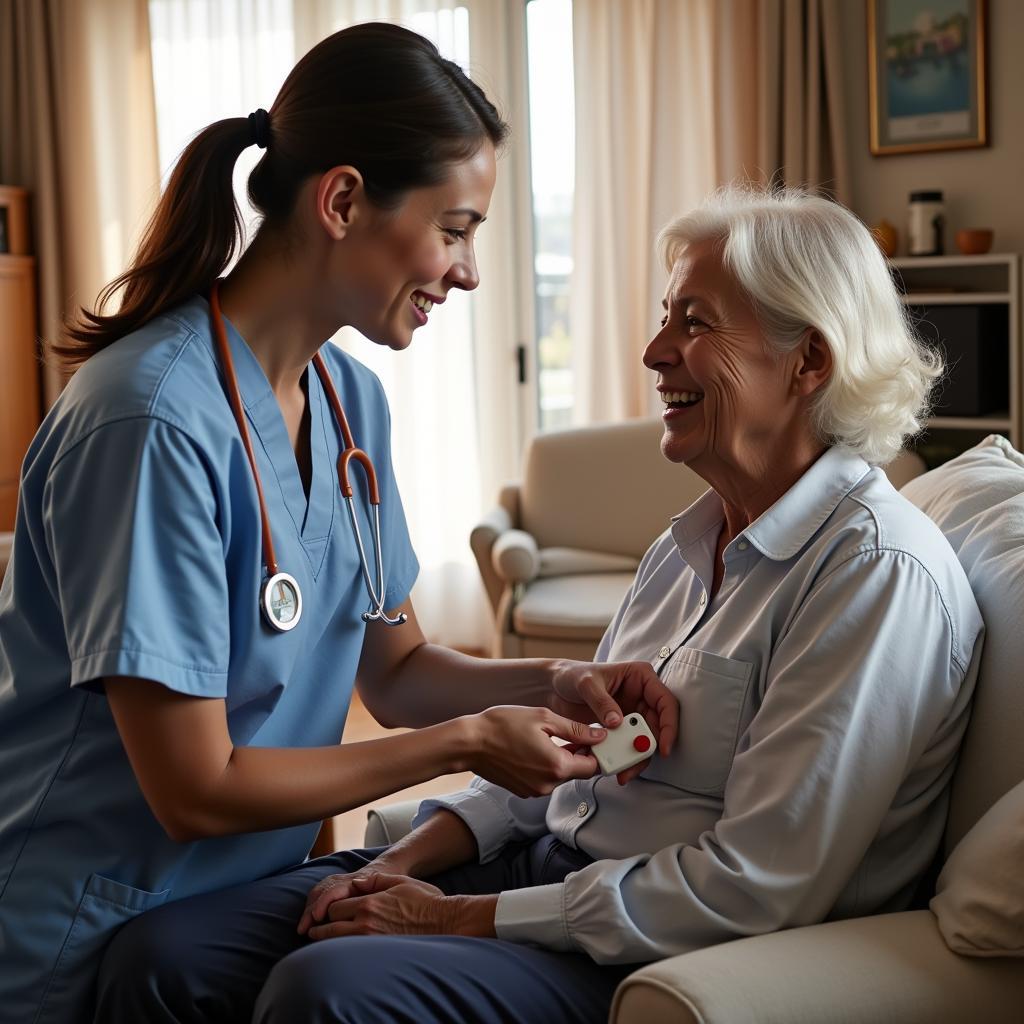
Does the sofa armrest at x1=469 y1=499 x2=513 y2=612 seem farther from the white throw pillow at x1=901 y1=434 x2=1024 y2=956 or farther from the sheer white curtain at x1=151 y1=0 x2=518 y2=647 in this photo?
the white throw pillow at x1=901 y1=434 x2=1024 y2=956

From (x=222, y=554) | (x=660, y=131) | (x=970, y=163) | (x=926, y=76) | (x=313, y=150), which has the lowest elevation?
(x=222, y=554)

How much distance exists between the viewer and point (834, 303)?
1.46 m

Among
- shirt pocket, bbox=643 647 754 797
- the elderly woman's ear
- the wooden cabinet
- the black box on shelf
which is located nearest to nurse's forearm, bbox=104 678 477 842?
shirt pocket, bbox=643 647 754 797

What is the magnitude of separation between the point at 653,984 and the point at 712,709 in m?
0.38

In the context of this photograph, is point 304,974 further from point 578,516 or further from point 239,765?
point 578,516

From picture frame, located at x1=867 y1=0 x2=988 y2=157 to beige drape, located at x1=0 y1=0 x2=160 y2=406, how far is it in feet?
9.47

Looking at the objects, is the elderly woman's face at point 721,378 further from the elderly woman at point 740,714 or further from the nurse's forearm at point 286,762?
the nurse's forearm at point 286,762

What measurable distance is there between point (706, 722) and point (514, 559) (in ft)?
7.92

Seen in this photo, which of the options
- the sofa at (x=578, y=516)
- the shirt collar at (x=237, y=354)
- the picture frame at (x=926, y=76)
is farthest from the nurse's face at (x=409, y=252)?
the picture frame at (x=926, y=76)

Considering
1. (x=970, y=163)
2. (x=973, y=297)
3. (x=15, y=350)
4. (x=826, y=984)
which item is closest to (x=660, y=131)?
(x=970, y=163)

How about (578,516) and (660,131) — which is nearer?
(578,516)

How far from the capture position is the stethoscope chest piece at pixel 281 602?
132cm

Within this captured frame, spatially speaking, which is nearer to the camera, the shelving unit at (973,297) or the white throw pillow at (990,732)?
the white throw pillow at (990,732)

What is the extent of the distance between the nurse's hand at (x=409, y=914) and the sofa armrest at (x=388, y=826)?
288mm
